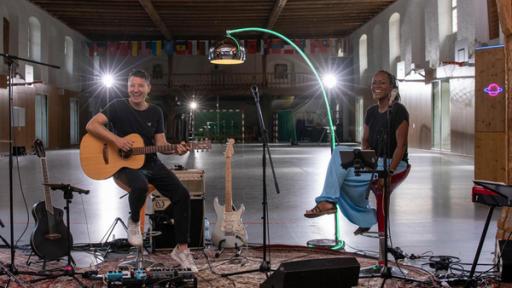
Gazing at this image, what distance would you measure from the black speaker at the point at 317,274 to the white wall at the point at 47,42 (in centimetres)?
1959

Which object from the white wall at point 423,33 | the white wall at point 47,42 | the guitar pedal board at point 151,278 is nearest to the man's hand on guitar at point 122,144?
the guitar pedal board at point 151,278

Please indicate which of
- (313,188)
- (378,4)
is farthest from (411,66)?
(313,188)

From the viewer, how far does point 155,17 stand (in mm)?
24688

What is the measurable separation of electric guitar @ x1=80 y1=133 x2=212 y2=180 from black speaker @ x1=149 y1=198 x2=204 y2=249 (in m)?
0.73

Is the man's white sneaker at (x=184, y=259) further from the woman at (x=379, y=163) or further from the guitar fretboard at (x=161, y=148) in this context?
the woman at (x=379, y=163)

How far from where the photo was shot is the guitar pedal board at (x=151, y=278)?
11.9 feet

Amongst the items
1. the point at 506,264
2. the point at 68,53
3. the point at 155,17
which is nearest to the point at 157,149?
the point at 506,264

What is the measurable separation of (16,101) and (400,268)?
65.6 feet

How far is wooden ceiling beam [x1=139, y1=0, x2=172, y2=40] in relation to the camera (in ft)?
71.9

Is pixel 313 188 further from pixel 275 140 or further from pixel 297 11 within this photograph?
pixel 275 140

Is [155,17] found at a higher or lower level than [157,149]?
higher

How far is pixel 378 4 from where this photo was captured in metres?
24.5

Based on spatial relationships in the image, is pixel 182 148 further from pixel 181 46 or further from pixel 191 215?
Result: pixel 181 46

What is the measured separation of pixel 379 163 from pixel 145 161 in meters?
1.81
